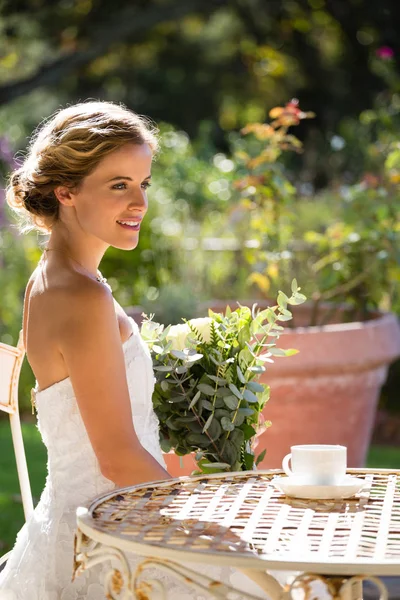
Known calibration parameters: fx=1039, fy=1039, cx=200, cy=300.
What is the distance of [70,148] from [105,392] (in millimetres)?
568

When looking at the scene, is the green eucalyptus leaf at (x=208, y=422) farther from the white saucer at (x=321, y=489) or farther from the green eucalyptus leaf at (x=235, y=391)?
the white saucer at (x=321, y=489)

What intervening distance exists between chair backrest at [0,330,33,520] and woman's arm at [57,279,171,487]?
46 centimetres

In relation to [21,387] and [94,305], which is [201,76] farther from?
[94,305]

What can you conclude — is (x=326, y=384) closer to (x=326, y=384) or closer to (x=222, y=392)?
(x=326, y=384)

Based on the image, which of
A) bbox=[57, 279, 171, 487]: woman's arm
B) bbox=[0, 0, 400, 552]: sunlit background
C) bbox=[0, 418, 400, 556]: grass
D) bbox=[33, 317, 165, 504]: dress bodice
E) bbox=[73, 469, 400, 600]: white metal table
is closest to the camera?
bbox=[73, 469, 400, 600]: white metal table

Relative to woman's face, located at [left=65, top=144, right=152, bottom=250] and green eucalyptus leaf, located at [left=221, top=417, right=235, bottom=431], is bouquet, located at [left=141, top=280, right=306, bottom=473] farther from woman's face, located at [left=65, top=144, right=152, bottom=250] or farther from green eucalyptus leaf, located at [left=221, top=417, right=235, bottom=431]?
woman's face, located at [left=65, top=144, right=152, bottom=250]

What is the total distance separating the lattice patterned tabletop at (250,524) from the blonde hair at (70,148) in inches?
28.2

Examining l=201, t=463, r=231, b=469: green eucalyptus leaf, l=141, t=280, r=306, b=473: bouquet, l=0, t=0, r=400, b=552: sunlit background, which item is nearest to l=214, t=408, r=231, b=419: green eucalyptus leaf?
l=141, t=280, r=306, b=473: bouquet

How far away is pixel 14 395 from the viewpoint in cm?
245

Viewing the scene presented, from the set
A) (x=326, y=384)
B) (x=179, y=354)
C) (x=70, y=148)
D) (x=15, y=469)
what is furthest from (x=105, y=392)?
(x=15, y=469)

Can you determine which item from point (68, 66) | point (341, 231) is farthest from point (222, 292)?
point (68, 66)

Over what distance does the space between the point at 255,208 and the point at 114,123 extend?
276 cm

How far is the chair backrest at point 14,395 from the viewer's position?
2.45m

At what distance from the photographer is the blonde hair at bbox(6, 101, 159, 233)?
223 cm
